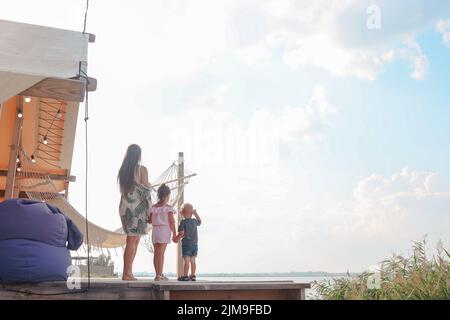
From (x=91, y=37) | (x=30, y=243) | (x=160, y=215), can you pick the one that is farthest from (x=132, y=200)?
(x=91, y=37)

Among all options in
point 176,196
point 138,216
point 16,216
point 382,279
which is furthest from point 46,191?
point 382,279

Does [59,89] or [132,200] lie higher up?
[59,89]

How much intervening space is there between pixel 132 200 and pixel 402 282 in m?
2.68

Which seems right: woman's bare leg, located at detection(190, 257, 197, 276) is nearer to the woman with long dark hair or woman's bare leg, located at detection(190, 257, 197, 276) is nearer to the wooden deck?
the woman with long dark hair

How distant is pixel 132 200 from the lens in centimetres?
452

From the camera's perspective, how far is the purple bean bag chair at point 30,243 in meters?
3.41

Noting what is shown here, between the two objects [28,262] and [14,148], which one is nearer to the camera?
[28,262]

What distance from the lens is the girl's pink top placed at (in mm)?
4586

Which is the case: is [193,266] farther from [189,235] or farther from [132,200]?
[132,200]

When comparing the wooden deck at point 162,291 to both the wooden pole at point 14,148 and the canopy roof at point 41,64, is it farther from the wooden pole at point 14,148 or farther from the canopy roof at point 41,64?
the wooden pole at point 14,148

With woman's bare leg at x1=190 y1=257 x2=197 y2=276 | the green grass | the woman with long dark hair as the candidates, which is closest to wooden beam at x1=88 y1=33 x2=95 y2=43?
the woman with long dark hair

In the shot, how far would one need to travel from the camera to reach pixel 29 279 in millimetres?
3418
